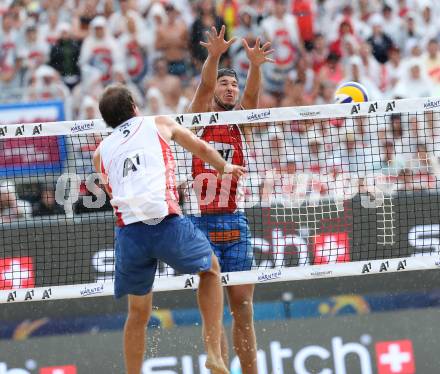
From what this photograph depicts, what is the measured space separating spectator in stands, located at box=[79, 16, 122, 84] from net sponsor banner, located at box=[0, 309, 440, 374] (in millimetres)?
5360

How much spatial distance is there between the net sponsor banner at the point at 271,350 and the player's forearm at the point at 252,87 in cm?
290

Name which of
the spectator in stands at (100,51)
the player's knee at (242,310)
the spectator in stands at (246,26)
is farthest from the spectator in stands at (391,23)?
the player's knee at (242,310)

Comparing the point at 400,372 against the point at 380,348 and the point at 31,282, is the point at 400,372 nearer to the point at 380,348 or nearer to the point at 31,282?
the point at 380,348

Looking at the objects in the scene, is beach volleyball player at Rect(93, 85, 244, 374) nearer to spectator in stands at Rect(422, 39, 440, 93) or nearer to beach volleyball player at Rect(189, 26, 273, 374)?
beach volleyball player at Rect(189, 26, 273, 374)

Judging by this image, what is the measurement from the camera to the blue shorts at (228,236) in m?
8.05

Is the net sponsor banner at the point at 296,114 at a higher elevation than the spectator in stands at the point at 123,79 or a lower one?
lower

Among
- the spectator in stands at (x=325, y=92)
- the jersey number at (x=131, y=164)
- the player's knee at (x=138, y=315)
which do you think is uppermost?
the spectator in stands at (x=325, y=92)

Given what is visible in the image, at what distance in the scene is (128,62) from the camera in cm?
1457

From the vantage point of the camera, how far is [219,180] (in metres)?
7.99

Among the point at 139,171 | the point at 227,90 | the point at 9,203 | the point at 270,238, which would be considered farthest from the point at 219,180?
the point at 9,203

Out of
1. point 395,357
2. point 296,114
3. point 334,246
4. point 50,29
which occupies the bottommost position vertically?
point 395,357

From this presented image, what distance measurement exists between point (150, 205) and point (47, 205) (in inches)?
156

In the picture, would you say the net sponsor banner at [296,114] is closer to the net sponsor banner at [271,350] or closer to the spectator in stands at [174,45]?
the net sponsor banner at [271,350]

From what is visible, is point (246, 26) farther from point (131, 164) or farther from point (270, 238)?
point (131, 164)
